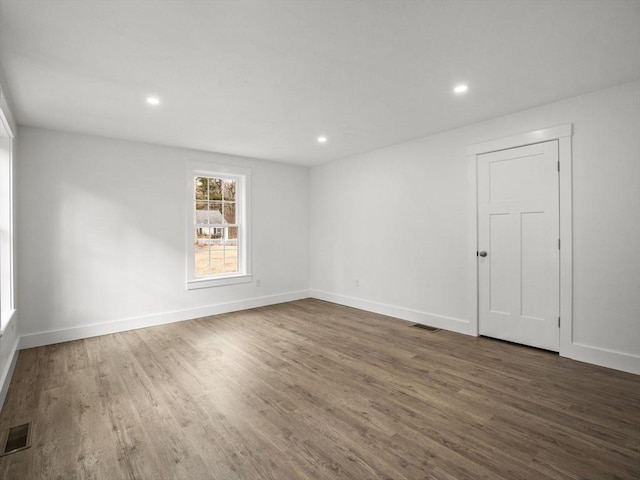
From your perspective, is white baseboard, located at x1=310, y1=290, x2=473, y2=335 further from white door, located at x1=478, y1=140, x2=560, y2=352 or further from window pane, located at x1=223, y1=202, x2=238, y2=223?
window pane, located at x1=223, y1=202, x2=238, y2=223

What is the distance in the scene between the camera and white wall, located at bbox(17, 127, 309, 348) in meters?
3.77

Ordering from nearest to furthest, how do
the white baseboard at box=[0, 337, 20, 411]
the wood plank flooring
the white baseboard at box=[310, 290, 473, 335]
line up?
1. the wood plank flooring
2. the white baseboard at box=[0, 337, 20, 411]
3. the white baseboard at box=[310, 290, 473, 335]

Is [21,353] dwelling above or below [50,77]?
below

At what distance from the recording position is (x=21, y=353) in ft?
11.6

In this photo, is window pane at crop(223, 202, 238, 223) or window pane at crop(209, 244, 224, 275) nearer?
window pane at crop(209, 244, 224, 275)

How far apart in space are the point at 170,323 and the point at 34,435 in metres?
2.58

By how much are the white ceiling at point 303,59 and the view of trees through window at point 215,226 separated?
1.53 metres

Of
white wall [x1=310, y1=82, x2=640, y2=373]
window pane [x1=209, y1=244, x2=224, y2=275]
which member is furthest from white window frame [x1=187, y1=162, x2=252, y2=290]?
white wall [x1=310, y1=82, x2=640, y2=373]

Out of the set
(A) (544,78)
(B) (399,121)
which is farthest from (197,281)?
(A) (544,78)

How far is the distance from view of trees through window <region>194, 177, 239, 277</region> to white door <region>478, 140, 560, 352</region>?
12.4 ft

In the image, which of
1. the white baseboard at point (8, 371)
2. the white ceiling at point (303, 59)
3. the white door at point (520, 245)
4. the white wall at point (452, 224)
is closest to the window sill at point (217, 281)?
the white wall at point (452, 224)

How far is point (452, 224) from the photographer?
4.16 meters

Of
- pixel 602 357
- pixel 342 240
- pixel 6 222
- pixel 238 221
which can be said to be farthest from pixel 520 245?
pixel 6 222

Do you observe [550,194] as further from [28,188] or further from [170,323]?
[28,188]
